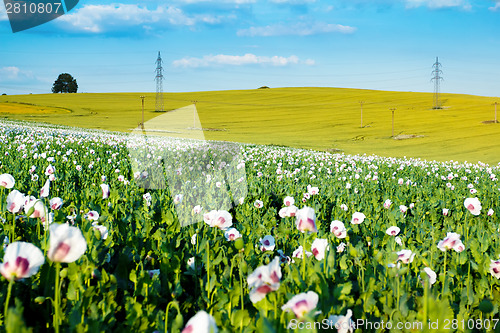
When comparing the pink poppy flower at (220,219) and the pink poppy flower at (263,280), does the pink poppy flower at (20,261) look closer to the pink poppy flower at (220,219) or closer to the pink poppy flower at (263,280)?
the pink poppy flower at (263,280)

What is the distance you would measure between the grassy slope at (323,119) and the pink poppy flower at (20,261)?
27.7 metres

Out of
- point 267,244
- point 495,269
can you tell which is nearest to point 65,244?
point 267,244

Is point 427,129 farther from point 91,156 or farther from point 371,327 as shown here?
point 371,327

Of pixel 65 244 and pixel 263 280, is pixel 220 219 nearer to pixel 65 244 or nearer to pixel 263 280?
pixel 263 280

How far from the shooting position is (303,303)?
1.38 metres

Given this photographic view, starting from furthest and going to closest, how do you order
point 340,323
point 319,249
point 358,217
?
point 358,217
point 319,249
point 340,323

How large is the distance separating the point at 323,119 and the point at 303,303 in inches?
2426

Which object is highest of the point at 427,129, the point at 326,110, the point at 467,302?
the point at 326,110

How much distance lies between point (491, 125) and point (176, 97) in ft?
234

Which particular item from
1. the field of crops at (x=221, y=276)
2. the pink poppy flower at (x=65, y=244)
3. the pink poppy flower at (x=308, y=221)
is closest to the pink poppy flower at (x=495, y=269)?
the field of crops at (x=221, y=276)

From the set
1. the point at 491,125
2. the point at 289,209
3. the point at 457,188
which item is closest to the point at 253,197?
the point at 289,209

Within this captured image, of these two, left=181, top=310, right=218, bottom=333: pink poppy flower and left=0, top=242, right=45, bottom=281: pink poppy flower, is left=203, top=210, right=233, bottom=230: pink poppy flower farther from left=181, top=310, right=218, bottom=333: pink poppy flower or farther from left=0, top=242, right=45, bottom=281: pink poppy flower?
left=181, top=310, right=218, bottom=333: pink poppy flower

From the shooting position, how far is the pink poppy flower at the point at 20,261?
1.45 meters

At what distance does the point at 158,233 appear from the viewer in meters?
3.18
